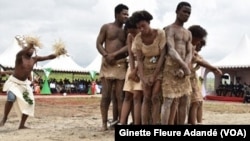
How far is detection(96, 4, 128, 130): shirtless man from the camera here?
293 inches

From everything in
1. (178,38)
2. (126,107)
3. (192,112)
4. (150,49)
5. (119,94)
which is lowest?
(192,112)

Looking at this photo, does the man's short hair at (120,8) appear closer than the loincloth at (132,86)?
No

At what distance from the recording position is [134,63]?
248 inches

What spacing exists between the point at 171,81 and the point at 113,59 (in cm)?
186

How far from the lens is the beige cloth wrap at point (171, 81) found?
18.7 ft

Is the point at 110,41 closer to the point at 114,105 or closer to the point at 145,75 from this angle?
the point at 114,105

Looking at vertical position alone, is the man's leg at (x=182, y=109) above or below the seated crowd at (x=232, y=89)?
above

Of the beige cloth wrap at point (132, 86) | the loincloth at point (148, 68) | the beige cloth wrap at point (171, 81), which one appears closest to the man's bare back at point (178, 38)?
the beige cloth wrap at point (171, 81)

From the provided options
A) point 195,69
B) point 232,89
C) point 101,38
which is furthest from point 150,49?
point 232,89

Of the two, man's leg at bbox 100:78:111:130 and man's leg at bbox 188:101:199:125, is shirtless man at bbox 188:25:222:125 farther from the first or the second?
man's leg at bbox 100:78:111:130

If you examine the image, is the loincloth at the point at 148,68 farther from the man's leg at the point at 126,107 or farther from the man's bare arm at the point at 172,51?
the man's leg at the point at 126,107

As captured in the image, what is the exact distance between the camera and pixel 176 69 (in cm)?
572

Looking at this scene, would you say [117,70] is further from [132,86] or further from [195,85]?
[195,85]

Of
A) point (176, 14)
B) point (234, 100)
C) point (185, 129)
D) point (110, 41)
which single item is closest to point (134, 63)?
point (176, 14)
